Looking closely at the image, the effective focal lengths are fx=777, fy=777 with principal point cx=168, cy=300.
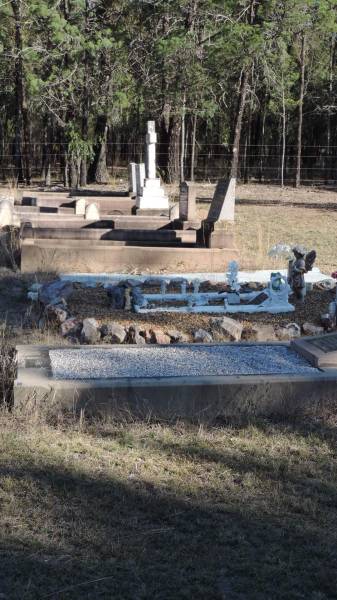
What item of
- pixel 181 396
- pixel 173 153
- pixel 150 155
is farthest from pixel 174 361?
pixel 173 153

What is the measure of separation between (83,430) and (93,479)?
2.53ft

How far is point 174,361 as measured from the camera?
228 inches

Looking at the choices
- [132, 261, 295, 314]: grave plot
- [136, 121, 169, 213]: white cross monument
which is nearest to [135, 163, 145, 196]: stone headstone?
[136, 121, 169, 213]: white cross monument

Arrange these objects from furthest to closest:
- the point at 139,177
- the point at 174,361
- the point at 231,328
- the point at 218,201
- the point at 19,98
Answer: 1. the point at 19,98
2. the point at 139,177
3. the point at 218,201
4. the point at 231,328
5. the point at 174,361

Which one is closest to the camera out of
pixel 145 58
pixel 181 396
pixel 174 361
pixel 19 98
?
pixel 181 396

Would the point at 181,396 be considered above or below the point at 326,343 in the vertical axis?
below

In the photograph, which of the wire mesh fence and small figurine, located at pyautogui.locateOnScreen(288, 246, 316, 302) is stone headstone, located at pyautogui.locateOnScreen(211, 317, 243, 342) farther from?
the wire mesh fence

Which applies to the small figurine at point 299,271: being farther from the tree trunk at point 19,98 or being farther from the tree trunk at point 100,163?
the tree trunk at point 100,163

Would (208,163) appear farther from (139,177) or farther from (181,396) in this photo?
Result: (181,396)

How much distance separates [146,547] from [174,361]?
2.41 metres

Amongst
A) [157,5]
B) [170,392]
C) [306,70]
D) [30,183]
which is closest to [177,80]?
[157,5]

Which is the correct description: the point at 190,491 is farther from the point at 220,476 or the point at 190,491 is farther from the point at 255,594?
the point at 255,594

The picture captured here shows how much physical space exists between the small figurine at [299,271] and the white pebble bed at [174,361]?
256 centimetres

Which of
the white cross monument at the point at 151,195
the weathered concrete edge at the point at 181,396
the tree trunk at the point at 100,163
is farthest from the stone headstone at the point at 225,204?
the tree trunk at the point at 100,163
